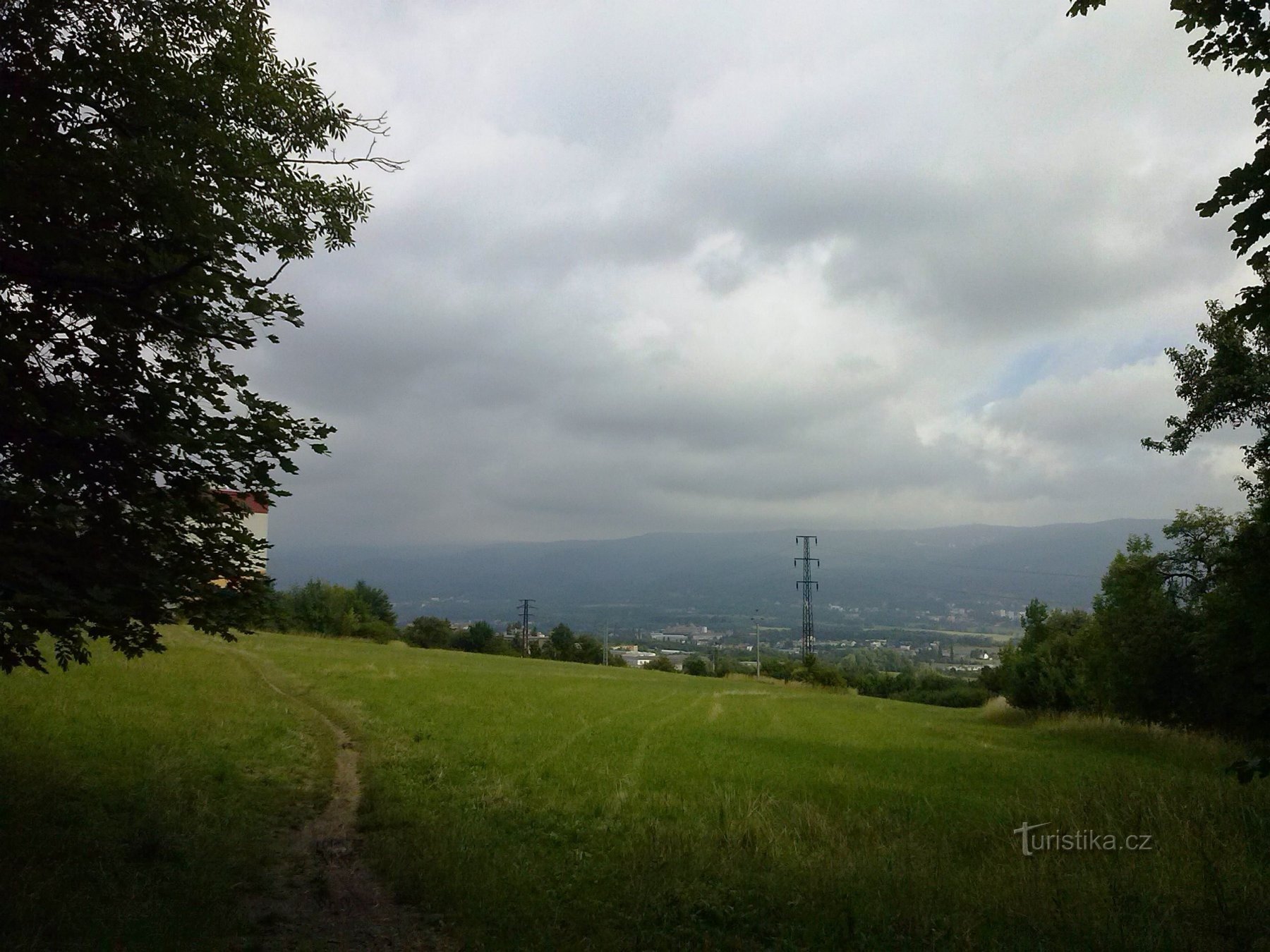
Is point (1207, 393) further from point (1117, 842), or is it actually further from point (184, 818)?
point (184, 818)

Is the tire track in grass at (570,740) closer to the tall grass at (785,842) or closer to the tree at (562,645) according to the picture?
the tall grass at (785,842)

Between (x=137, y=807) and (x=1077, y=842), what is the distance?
1337cm

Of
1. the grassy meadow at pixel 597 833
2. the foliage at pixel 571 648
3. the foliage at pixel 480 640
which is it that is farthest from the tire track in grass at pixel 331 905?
the foliage at pixel 571 648

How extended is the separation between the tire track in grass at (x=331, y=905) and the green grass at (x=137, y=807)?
31cm

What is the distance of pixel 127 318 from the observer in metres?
7.00

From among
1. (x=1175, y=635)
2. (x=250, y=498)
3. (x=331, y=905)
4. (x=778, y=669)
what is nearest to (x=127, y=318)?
(x=250, y=498)

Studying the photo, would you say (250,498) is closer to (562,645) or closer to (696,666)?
(696,666)

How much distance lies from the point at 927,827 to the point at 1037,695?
145 ft

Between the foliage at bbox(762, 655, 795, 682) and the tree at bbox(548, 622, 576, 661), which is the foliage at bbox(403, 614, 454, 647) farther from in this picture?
the foliage at bbox(762, 655, 795, 682)

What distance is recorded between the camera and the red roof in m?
7.55

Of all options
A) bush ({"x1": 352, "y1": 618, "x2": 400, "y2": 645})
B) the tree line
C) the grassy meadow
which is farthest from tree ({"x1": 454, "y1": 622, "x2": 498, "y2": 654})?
the grassy meadow

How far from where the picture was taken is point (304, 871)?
960cm

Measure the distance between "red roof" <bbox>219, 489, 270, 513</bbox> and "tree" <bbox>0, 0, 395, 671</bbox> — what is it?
85mm

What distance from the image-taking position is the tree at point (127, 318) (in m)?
6.38
